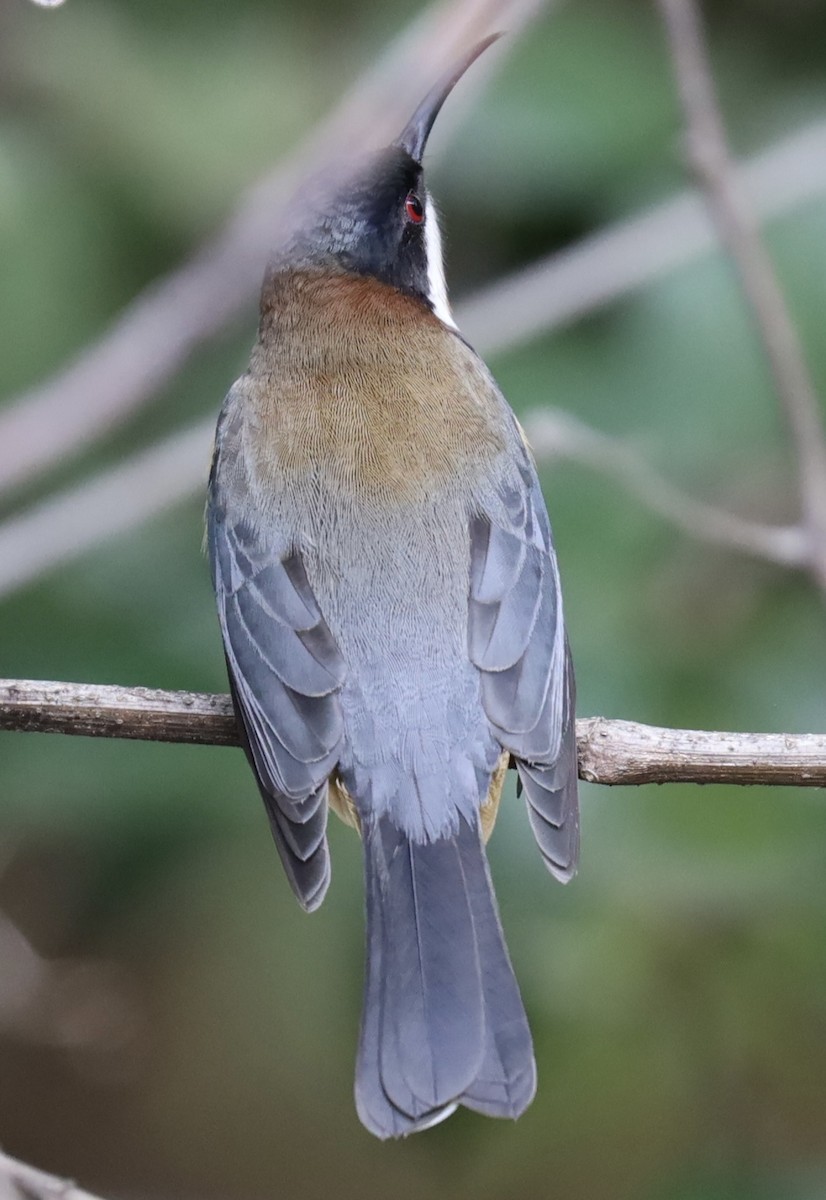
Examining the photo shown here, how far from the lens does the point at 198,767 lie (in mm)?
4113

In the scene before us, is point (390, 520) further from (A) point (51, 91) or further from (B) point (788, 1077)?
(A) point (51, 91)

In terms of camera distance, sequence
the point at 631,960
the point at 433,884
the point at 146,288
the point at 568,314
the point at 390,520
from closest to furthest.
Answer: the point at 433,884 < the point at 390,520 < the point at 631,960 < the point at 568,314 < the point at 146,288

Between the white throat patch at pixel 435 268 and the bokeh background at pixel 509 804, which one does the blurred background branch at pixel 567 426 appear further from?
the bokeh background at pixel 509 804

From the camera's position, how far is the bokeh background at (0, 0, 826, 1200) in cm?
399

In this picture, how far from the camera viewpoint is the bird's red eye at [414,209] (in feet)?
13.6

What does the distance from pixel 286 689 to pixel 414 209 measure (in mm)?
1470

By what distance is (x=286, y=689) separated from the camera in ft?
11.0

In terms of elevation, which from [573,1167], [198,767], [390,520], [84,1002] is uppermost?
[390,520]

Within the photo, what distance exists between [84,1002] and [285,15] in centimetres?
318

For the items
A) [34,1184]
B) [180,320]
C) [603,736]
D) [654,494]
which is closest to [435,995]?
[603,736]

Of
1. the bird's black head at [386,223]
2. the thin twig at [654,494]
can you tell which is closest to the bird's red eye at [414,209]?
the bird's black head at [386,223]

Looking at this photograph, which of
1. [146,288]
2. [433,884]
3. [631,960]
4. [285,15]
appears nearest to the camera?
[433,884]

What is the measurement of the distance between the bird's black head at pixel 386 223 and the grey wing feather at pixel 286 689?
0.86 m

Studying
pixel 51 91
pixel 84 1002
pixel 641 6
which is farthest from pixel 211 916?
pixel 641 6
